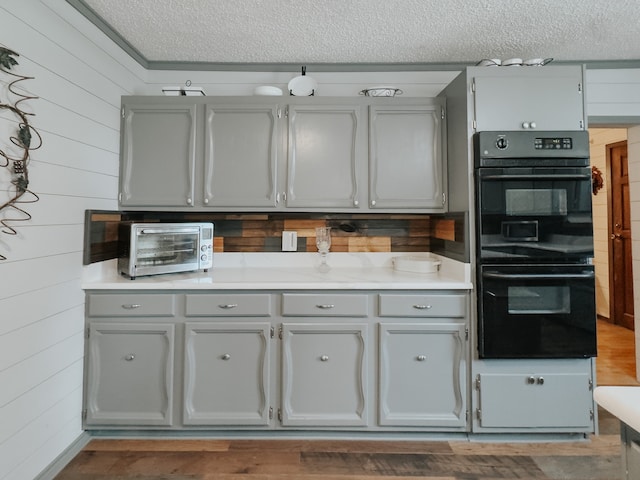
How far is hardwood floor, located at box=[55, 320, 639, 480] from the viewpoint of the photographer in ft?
5.82

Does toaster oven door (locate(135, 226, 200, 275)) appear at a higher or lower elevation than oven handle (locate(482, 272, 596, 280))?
higher

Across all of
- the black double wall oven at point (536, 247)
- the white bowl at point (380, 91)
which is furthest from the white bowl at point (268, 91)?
the black double wall oven at point (536, 247)

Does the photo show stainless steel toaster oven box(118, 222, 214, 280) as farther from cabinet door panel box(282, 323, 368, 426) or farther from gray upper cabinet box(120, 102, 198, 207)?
cabinet door panel box(282, 323, 368, 426)

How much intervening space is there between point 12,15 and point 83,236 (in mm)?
1088

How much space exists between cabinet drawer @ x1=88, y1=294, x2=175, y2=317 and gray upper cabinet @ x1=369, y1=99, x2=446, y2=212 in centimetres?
147

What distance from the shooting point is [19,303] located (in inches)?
61.6

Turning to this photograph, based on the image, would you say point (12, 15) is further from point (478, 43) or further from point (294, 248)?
point (478, 43)

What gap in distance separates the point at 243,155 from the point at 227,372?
55.8 inches

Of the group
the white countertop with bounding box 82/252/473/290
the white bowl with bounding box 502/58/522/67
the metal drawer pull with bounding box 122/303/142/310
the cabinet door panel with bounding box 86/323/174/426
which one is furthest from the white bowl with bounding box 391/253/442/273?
the metal drawer pull with bounding box 122/303/142/310

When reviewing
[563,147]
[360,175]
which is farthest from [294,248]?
[563,147]

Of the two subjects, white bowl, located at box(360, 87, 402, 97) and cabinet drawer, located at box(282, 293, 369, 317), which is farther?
white bowl, located at box(360, 87, 402, 97)

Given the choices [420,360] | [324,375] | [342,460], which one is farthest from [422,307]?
[342,460]

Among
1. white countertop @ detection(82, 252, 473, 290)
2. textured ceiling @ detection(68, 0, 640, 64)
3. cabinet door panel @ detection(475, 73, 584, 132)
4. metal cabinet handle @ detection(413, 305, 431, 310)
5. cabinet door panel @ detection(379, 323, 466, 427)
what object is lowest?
cabinet door panel @ detection(379, 323, 466, 427)

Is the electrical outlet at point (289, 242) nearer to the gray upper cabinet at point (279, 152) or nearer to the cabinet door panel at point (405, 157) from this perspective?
the gray upper cabinet at point (279, 152)
